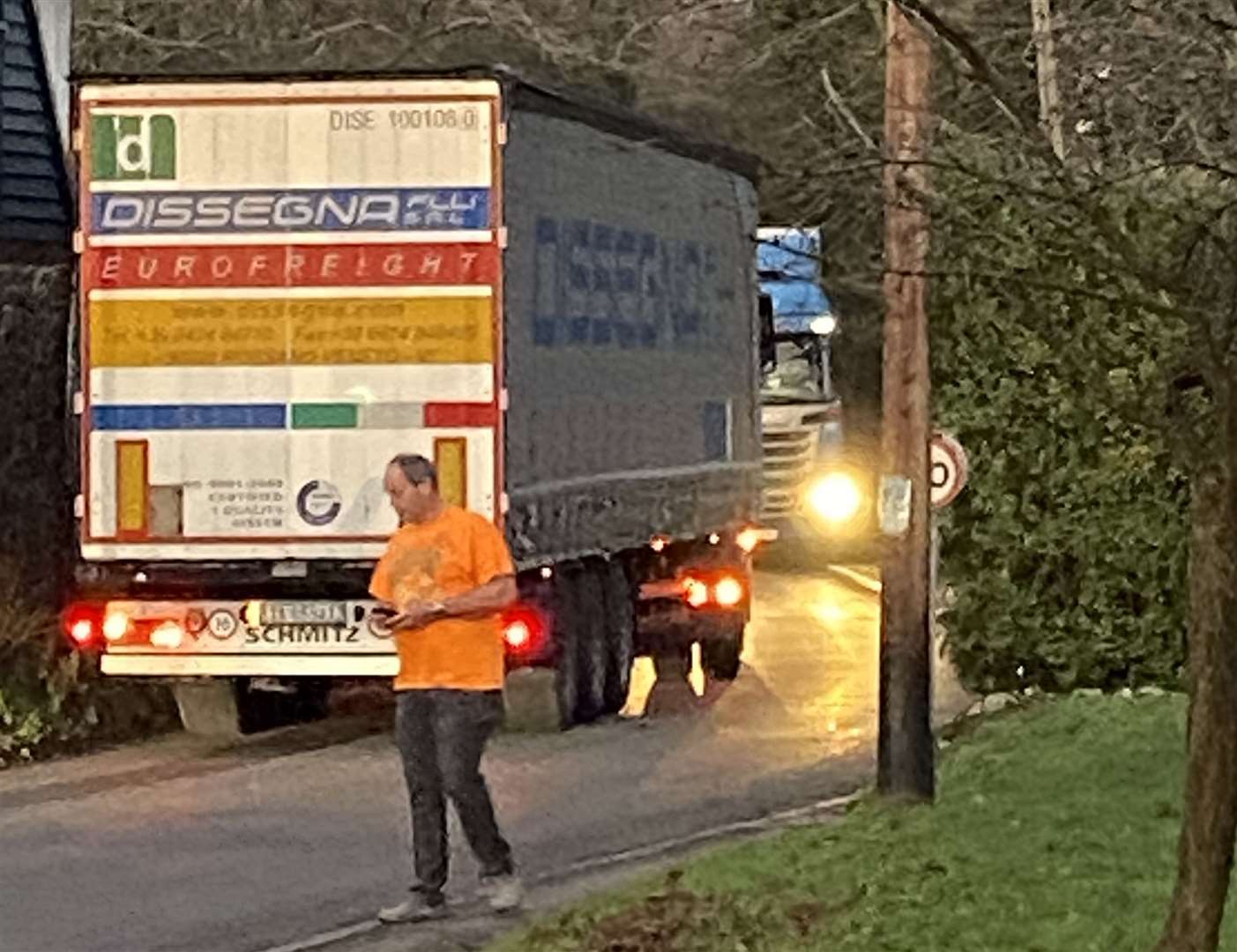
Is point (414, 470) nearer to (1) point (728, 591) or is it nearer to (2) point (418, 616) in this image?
(2) point (418, 616)

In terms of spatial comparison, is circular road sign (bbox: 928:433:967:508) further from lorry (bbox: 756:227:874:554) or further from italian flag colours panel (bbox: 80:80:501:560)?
lorry (bbox: 756:227:874:554)

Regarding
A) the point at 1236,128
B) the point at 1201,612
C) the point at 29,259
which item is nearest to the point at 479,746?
the point at 1236,128

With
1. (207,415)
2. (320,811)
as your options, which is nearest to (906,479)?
(320,811)

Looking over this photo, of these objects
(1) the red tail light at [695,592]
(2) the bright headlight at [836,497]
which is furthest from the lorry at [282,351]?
(2) the bright headlight at [836,497]

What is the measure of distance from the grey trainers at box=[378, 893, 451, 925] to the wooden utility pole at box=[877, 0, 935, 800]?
7.82ft

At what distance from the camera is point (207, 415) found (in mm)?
16094

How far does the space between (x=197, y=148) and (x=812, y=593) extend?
1495cm

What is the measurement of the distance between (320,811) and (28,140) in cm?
878

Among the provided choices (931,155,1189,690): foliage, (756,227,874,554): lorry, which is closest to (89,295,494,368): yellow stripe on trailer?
(931,155,1189,690): foliage

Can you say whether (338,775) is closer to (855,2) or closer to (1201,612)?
(855,2)

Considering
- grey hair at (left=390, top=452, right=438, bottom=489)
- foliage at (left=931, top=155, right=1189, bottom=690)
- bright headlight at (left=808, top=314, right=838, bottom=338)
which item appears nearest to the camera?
grey hair at (left=390, top=452, right=438, bottom=489)

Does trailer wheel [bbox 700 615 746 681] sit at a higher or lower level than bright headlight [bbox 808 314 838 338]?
lower

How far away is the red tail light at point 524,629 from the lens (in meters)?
16.7

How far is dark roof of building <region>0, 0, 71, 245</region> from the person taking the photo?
71.7 ft
